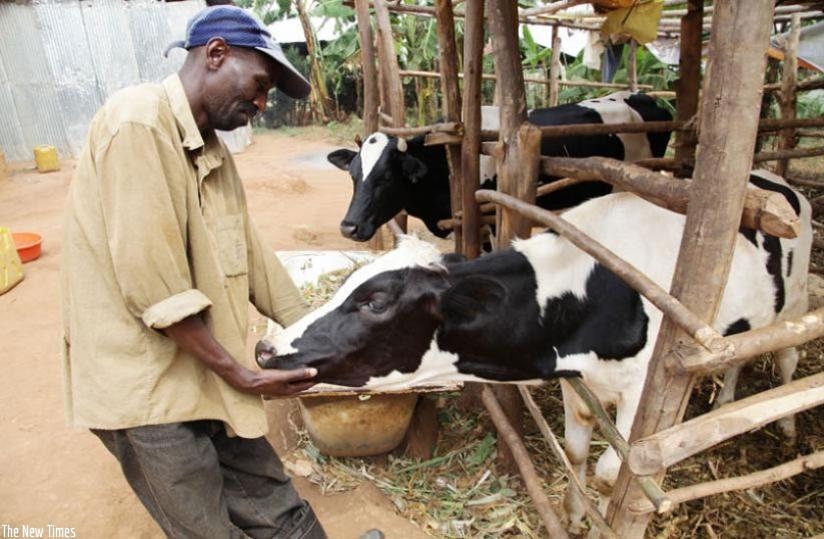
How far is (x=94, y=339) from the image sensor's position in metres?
1.58

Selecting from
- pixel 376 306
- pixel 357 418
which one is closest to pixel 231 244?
pixel 376 306

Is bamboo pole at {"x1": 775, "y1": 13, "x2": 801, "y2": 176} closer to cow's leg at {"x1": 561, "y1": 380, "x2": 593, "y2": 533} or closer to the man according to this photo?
cow's leg at {"x1": 561, "y1": 380, "x2": 593, "y2": 533}

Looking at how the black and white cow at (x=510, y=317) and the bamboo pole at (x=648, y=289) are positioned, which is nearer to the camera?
the bamboo pole at (x=648, y=289)

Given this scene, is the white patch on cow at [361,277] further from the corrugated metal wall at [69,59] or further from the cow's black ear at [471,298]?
the corrugated metal wall at [69,59]

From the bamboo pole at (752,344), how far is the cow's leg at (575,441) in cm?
121

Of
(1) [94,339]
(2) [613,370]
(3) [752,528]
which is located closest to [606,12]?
(2) [613,370]

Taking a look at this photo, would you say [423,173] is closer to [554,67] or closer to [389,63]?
[389,63]

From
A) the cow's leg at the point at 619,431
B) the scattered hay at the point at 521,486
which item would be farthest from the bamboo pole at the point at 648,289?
the scattered hay at the point at 521,486

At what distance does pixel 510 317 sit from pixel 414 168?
2696mm

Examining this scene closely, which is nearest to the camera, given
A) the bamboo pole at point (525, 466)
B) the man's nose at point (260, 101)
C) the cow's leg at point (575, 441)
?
the man's nose at point (260, 101)

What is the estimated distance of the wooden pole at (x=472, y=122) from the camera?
2.79m

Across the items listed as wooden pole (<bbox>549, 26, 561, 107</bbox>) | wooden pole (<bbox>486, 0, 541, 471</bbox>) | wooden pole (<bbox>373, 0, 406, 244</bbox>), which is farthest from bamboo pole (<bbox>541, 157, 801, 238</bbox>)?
wooden pole (<bbox>549, 26, 561, 107</bbox>)

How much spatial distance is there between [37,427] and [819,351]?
5.33m

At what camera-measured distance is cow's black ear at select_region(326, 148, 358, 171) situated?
5.47 metres
